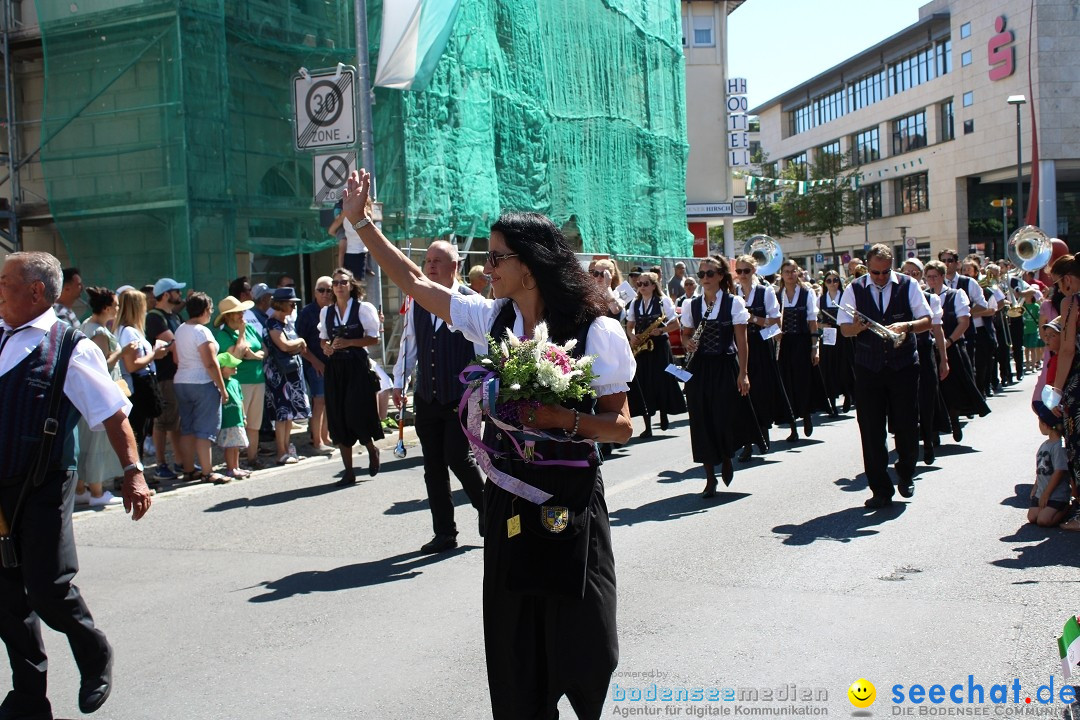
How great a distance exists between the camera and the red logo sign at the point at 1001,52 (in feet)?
180

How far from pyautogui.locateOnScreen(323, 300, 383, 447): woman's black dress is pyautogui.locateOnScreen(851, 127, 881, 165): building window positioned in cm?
6666

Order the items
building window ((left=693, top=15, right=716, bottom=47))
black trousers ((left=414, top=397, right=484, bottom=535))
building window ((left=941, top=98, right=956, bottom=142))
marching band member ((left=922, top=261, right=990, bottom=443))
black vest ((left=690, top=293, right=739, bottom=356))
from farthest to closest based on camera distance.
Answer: building window ((left=941, top=98, right=956, bottom=142)) → building window ((left=693, top=15, right=716, bottom=47)) → marching band member ((left=922, top=261, right=990, bottom=443)) → black vest ((left=690, top=293, right=739, bottom=356)) → black trousers ((left=414, top=397, right=484, bottom=535))

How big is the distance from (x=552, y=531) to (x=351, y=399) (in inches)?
268

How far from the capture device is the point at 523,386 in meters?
3.39

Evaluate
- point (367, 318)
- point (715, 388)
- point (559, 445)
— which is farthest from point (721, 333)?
point (559, 445)

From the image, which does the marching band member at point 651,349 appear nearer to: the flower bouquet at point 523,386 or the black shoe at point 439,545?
the black shoe at point 439,545

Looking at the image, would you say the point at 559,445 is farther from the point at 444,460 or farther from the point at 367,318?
the point at 367,318

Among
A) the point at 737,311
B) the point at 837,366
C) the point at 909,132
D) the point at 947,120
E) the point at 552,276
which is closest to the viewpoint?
the point at 552,276

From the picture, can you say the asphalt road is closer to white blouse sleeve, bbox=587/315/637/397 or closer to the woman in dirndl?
the woman in dirndl

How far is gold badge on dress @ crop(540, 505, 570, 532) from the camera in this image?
3471 mm

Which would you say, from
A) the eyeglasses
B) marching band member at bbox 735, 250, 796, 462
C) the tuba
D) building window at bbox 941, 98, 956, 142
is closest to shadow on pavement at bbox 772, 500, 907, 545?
marching band member at bbox 735, 250, 796, 462

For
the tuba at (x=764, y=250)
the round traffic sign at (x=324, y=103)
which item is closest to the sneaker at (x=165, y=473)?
the round traffic sign at (x=324, y=103)

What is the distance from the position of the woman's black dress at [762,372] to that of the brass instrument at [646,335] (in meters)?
1.47

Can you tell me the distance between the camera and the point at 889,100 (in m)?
68.2
